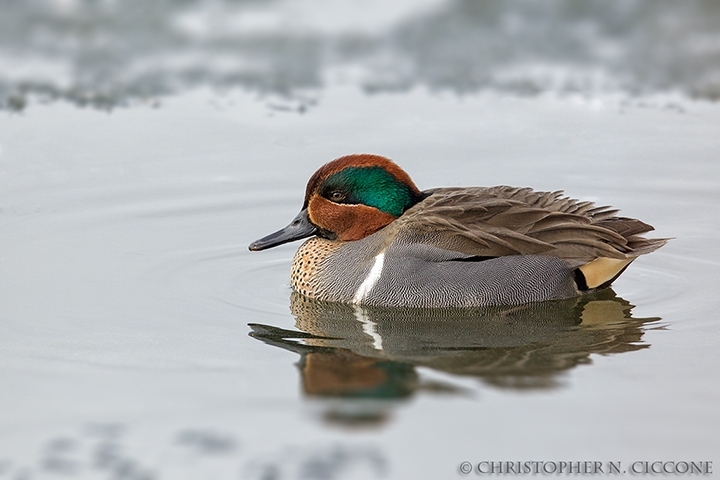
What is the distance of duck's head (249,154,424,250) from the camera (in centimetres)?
771

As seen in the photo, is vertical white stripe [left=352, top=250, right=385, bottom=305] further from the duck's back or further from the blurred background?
the blurred background

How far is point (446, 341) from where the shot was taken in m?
6.69

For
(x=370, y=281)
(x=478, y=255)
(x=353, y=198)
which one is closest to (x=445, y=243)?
Result: (x=478, y=255)

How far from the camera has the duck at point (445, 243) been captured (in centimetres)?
743

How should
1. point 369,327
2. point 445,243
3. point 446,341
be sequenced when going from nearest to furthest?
point 446,341 < point 369,327 < point 445,243

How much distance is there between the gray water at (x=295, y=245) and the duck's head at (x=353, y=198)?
1.76 ft

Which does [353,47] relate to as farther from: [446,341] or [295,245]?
[446,341]

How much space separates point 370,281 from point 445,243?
1.80 ft

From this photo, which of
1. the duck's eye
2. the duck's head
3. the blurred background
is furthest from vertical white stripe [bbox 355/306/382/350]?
the blurred background

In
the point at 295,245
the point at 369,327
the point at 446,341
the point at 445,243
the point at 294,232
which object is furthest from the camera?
the point at 295,245

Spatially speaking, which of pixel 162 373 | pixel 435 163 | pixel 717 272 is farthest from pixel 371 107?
pixel 162 373

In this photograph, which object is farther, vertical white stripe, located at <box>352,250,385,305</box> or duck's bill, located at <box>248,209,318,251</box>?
duck's bill, located at <box>248,209,318,251</box>

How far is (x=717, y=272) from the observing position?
786 centimetres

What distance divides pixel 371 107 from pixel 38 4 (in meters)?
3.99
